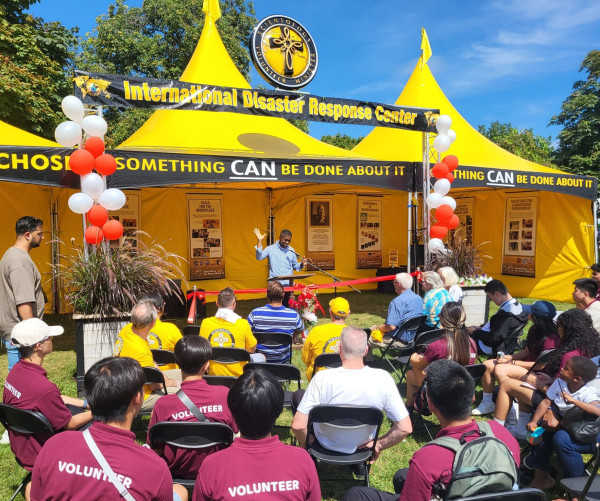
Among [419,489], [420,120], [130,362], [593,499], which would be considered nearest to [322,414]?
[419,489]

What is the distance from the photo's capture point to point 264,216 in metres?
11.1

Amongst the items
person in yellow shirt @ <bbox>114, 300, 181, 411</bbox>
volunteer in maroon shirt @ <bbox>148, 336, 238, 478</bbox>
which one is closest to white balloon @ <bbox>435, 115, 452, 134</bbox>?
person in yellow shirt @ <bbox>114, 300, 181, 411</bbox>

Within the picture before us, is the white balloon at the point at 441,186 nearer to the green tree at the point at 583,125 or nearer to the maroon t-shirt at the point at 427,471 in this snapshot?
the maroon t-shirt at the point at 427,471

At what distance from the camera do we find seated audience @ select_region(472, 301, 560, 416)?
13.0 feet

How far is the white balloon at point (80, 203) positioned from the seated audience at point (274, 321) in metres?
2.34

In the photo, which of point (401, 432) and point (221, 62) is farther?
point (221, 62)

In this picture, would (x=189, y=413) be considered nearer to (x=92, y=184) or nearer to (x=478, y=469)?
(x=478, y=469)

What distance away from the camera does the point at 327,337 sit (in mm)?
3750

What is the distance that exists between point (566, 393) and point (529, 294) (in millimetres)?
9097

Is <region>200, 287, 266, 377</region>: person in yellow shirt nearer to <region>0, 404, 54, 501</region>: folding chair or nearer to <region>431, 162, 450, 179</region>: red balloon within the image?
<region>0, 404, 54, 501</region>: folding chair

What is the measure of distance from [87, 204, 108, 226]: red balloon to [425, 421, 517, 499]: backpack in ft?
15.4

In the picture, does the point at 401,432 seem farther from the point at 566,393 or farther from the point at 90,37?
the point at 90,37

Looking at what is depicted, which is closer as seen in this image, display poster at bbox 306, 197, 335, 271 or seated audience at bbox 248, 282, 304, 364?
seated audience at bbox 248, 282, 304, 364

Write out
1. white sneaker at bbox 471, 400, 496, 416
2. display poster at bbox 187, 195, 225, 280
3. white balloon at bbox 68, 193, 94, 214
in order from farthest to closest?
display poster at bbox 187, 195, 225, 280
white balloon at bbox 68, 193, 94, 214
white sneaker at bbox 471, 400, 496, 416
